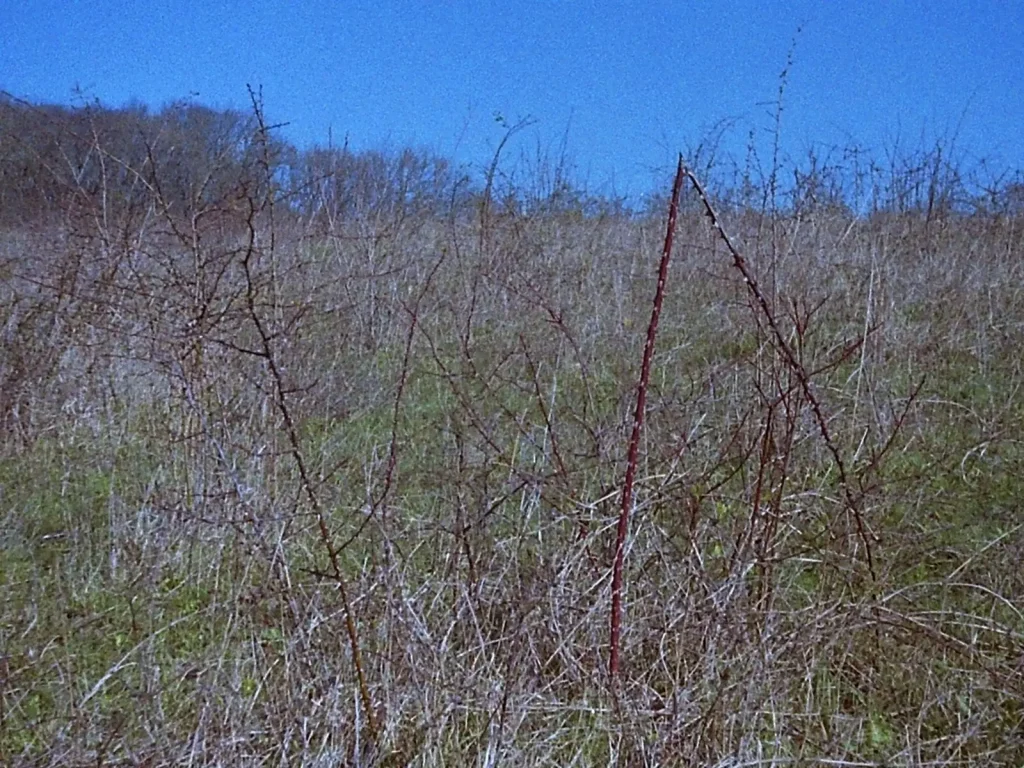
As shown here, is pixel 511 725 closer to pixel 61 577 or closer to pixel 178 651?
pixel 178 651

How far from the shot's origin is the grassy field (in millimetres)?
2104

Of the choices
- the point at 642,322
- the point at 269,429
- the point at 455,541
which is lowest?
the point at 455,541

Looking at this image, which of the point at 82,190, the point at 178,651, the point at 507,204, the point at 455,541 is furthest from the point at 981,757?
the point at 507,204

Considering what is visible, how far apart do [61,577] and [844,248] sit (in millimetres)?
5427

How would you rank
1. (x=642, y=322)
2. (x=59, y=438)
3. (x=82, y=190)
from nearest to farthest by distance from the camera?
(x=59, y=438), (x=82, y=190), (x=642, y=322)

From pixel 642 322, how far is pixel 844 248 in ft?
5.85

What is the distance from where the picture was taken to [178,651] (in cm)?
254

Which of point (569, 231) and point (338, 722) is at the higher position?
point (569, 231)

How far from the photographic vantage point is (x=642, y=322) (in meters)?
5.70

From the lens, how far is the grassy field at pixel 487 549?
6.90ft

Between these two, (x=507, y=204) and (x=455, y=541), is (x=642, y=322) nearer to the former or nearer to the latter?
(x=507, y=204)

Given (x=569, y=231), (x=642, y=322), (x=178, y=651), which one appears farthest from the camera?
(x=569, y=231)

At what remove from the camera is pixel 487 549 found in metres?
2.69

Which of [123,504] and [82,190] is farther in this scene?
[82,190]
